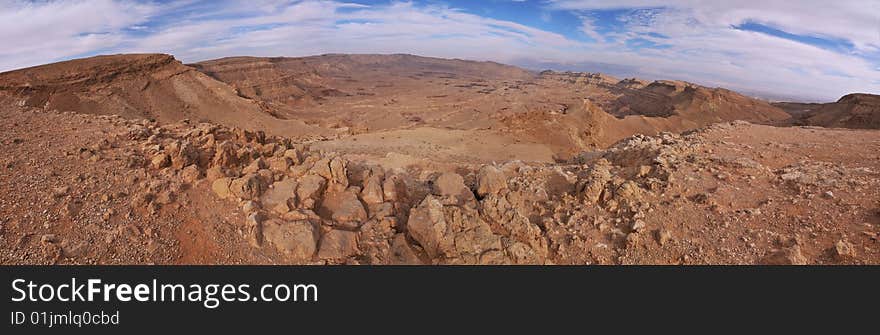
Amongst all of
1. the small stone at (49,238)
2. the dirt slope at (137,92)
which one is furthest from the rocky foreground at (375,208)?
the dirt slope at (137,92)

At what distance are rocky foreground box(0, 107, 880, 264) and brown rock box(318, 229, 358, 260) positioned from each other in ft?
0.05

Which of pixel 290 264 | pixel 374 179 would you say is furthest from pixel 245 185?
pixel 374 179

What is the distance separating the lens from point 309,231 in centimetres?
523

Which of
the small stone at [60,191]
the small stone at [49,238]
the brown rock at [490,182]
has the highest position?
the small stone at [60,191]

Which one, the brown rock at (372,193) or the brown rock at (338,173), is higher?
the brown rock at (338,173)

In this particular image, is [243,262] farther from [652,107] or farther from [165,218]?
[652,107]

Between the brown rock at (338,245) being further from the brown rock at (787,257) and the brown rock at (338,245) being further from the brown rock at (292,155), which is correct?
the brown rock at (787,257)

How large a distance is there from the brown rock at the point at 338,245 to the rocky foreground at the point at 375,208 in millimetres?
14

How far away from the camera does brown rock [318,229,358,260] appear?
520 centimetres

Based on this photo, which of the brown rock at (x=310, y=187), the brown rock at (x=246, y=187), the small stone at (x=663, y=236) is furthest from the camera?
the brown rock at (x=310, y=187)

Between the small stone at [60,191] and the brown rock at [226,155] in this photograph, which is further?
the brown rock at [226,155]

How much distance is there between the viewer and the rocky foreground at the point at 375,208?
4.75 metres

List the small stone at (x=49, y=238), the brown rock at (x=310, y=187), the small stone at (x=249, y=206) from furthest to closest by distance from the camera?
the brown rock at (x=310, y=187)
the small stone at (x=249, y=206)
the small stone at (x=49, y=238)

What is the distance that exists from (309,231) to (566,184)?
14.1ft
